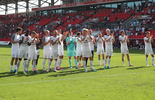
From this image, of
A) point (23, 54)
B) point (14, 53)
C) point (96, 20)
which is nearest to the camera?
point (23, 54)

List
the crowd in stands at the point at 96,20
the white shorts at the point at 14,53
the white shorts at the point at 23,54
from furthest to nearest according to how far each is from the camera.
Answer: the crowd in stands at the point at 96,20, the white shorts at the point at 14,53, the white shorts at the point at 23,54

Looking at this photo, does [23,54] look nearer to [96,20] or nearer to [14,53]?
[14,53]

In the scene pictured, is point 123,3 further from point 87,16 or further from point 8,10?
point 8,10

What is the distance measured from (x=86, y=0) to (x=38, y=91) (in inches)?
1843

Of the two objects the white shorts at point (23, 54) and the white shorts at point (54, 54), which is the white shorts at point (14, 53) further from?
the white shorts at point (54, 54)

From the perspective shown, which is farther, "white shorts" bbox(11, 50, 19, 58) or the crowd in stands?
the crowd in stands

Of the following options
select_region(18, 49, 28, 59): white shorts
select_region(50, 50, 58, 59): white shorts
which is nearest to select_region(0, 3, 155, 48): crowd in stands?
select_region(50, 50, 58, 59): white shorts

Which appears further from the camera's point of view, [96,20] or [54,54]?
[96,20]

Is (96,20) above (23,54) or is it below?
above

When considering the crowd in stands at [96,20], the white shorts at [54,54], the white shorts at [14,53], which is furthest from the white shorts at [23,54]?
the crowd in stands at [96,20]

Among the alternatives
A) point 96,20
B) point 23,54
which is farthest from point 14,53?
point 96,20

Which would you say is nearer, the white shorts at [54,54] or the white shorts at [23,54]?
the white shorts at [23,54]

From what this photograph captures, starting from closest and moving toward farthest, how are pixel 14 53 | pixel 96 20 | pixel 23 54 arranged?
pixel 23 54, pixel 14 53, pixel 96 20

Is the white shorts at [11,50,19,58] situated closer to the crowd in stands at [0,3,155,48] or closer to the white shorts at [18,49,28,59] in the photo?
the white shorts at [18,49,28,59]
